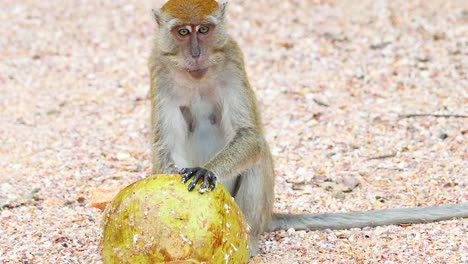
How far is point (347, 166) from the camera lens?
23.6ft

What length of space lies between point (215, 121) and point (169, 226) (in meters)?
1.68

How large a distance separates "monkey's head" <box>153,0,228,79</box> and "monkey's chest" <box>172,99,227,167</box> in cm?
43

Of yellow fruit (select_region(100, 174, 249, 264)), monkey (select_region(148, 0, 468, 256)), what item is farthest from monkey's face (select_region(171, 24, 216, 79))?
yellow fruit (select_region(100, 174, 249, 264))

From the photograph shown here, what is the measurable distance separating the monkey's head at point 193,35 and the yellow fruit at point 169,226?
3.47ft

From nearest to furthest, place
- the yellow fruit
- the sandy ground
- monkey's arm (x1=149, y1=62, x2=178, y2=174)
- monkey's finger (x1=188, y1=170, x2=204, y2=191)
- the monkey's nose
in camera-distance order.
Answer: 1. the yellow fruit
2. monkey's finger (x1=188, y1=170, x2=204, y2=191)
3. the monkey's nose
4. monkey's arm (x1=149, y1=62, x2=178, y2=174)
5. the sandy ground

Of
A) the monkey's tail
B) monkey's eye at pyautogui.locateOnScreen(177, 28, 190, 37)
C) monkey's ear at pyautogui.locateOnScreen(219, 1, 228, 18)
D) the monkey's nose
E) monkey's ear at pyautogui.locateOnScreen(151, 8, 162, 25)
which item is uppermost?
monkey's ear at pyautogui.locateOnScreen(219, 1, 228, 18)

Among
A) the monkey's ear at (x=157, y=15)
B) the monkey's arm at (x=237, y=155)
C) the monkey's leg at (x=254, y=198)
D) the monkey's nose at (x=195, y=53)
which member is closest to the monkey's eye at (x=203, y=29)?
the monkey's nose at (x=195, y=53)

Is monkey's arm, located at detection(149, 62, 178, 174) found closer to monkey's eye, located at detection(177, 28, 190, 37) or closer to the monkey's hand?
monkey's eye, located at detection(177, 28, 190, 37)

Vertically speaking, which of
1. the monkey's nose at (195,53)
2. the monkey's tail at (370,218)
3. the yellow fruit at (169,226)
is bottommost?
the monkey's tail at (370,218)

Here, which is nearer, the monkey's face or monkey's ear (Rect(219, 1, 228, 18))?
the monkey's face

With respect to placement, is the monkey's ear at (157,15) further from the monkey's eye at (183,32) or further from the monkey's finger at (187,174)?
the monkey's finger at (187,174)

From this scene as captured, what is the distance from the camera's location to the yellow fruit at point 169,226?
4520 mm

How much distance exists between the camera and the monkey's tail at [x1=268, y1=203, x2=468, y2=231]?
5.97 m

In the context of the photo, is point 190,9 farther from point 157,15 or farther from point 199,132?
point 199,132
